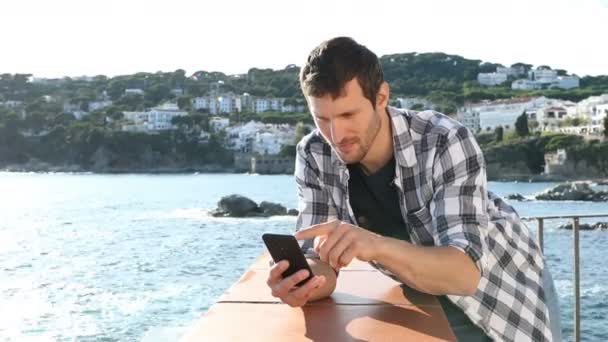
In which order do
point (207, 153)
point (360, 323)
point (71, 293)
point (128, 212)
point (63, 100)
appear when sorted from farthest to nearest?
point (63, 100), point (207, 153), point (128, 212), point (71, 293), point (360, 323)

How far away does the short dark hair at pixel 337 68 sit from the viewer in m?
1.29

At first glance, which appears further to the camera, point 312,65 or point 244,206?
point 244,206

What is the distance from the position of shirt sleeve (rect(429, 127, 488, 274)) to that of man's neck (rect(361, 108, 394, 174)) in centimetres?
12

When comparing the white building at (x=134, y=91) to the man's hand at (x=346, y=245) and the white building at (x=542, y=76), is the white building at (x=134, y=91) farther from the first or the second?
the man's hand at (x=346, y=245)

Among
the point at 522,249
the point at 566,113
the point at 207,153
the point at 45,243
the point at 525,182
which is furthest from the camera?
the point at 207,153

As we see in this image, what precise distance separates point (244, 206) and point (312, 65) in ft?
102

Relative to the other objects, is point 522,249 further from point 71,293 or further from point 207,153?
point 207,153

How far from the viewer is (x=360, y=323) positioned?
3.57ft

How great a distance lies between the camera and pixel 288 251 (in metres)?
1.24

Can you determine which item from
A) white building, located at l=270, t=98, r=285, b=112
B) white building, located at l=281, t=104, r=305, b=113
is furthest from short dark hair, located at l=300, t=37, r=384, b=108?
white building, located at l=270, t=98, r=285, b=112

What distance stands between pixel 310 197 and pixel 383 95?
0.26m

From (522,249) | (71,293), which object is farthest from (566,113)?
(522,249)

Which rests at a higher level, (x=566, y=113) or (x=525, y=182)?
(x=566, y=113)

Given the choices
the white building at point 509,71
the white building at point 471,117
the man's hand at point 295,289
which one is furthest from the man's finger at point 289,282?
the white building at point 509,71
